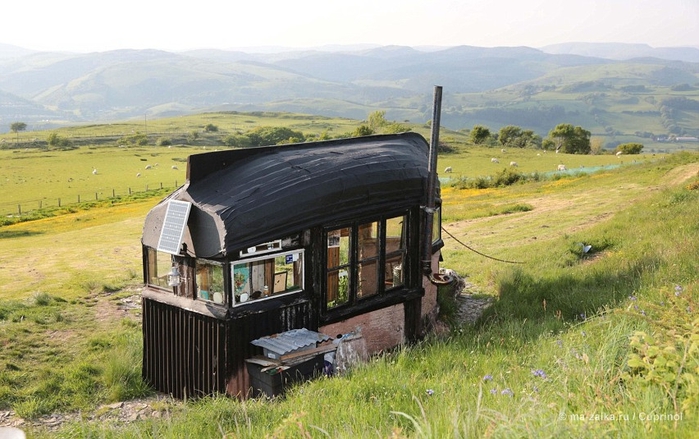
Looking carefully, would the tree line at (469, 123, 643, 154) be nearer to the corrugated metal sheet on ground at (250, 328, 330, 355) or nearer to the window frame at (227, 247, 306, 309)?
the window frame at (227, 247, 306, 309)

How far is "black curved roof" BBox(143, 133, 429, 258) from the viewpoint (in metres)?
10.6

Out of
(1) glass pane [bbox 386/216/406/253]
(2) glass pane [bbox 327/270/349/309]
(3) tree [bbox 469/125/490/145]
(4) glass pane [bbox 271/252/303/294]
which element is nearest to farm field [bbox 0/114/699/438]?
(2) glass pane [bbox 327/270/349/309]

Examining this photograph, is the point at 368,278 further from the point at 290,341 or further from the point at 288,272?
the point at 290,341

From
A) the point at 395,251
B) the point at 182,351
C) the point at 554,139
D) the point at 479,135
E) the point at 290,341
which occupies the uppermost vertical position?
the point at 395,251

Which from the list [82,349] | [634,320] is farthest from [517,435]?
[82,349]

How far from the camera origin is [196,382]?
36.6 ft

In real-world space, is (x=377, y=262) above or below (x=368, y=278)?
above

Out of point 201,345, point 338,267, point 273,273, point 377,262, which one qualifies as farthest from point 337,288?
point 201,345

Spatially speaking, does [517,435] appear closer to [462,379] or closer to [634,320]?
[462,379]

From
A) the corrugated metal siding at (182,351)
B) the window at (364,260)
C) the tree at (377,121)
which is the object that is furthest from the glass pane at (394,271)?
the tree at (377,121)

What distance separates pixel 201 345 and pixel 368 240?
373 cm

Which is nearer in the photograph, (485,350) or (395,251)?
(485,350)

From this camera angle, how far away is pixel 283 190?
11.2 m

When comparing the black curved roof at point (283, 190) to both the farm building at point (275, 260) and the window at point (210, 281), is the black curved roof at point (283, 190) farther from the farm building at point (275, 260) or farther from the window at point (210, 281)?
the window at point (210, 281)
